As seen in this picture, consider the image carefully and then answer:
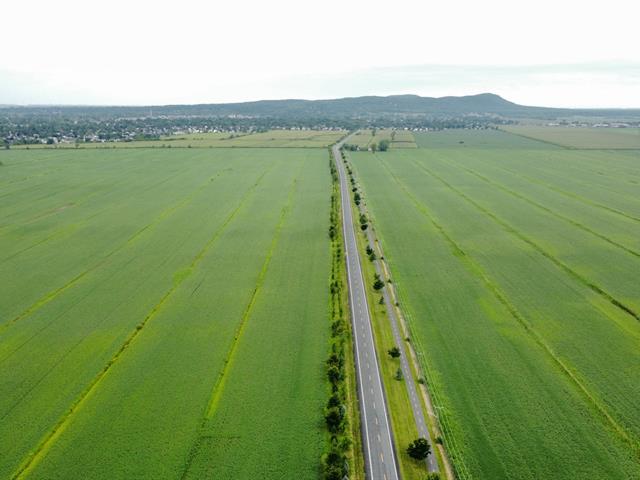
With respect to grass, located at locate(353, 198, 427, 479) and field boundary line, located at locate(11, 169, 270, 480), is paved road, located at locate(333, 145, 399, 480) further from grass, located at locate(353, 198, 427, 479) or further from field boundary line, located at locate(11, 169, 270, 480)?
field boundary line, located at locate(11, 169, 270, 480)

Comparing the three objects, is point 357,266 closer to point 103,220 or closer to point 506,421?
point 506,421

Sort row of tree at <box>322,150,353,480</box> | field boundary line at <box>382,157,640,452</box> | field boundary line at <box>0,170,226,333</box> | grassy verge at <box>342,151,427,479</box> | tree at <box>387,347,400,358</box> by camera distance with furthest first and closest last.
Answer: field boundary line at <box>0,170,226,333</box>
tree at <box>387,347,400,358</box>
field boundary line at <box>382,157,640,452</box>
grassy verge at <box>342,151,427,479</box>
row of tree at <box>322,150,353,480</box>

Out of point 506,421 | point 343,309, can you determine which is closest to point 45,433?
point 343,309

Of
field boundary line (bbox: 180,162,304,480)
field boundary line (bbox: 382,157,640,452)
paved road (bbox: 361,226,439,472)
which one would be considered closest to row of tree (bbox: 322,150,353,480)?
paved road (bbox: 361,226,439,472)

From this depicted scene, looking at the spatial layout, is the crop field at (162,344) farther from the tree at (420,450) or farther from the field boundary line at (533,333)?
the field boundary line at (533,333)

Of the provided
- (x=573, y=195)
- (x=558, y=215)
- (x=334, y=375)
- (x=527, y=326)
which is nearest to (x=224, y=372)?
(x=334, y=375)

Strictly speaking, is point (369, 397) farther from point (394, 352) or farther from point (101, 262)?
point (101, 262)

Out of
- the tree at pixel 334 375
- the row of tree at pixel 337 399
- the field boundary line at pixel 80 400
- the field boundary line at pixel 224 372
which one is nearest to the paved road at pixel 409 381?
the row of tree at pixel 337 399
